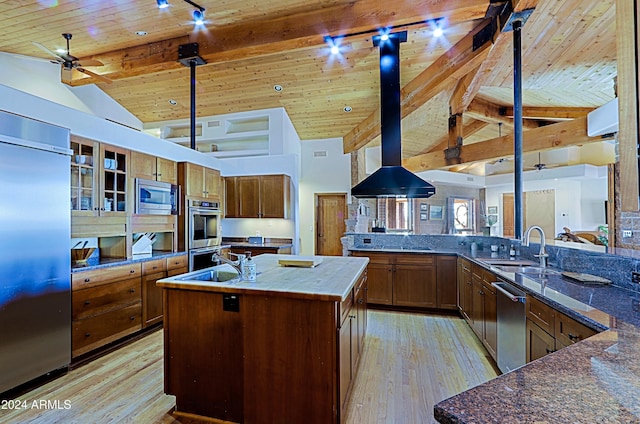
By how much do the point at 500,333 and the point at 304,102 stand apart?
534 cm

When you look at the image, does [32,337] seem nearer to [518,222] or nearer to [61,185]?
[61,185]

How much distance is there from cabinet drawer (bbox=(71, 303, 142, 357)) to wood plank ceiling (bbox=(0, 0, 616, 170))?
3406mm

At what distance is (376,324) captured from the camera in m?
3.95

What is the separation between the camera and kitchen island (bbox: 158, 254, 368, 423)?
185 centimetres

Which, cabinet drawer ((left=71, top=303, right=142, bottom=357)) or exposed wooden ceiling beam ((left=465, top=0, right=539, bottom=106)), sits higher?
exposed wooden ceiling beam ((left=465, top=0, right=539, bottom=106))

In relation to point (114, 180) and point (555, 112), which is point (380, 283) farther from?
point (555, 112)

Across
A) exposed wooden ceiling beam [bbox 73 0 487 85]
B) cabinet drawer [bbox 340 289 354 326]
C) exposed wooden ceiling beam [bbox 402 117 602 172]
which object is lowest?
cabinet drawer [bbox 340 289 354 326]

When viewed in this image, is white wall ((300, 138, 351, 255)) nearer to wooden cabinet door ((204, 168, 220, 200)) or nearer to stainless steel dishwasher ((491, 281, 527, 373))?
wooden cabinet door ((204, 168, 220, 200))

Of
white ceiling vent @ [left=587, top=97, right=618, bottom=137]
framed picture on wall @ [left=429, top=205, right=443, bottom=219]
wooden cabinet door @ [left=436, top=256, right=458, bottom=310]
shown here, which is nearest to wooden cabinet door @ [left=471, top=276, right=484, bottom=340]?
wooden cabinet door @ [left=436, top=256, right=458, bottom=310]

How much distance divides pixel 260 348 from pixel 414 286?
2.96 meters

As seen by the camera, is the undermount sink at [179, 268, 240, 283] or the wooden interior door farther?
the wooden interior door

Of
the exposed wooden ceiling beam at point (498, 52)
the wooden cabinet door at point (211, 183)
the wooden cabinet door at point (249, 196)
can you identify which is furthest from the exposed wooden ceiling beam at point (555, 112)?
the wooden cabinet door at point (211, 183)

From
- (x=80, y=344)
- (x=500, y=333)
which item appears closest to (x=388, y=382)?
(x=500, y=333)

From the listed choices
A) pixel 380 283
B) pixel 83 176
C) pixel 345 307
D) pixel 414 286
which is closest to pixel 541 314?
pixel 345 307
